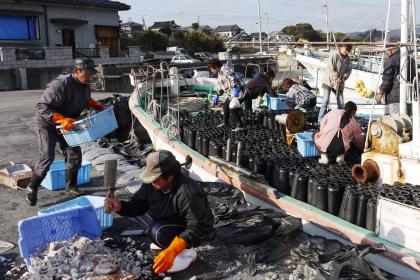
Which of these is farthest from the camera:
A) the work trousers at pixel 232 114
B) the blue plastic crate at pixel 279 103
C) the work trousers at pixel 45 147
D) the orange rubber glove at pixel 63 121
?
the blue plastic crate at pixel 279 103

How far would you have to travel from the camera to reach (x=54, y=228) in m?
3.99

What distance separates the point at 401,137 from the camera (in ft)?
15.9

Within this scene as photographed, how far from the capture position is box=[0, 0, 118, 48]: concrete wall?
26991 mm

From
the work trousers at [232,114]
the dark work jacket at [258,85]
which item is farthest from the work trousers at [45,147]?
the dark work jacket at [258,85]

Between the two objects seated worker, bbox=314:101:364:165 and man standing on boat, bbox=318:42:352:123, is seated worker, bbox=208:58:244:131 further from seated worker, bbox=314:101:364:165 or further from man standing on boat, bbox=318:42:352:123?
seated worker, bbox=314:101:364:165

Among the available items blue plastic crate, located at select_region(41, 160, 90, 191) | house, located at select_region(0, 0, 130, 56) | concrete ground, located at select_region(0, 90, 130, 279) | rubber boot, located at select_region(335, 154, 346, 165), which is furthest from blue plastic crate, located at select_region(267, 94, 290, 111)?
house, located at select_region(0, 0, 130, 56)

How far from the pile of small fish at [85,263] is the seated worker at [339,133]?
277cm

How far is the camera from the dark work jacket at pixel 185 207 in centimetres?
358

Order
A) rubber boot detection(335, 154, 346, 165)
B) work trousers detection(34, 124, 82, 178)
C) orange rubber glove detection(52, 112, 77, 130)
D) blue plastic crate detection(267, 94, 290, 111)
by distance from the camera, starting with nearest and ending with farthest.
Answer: orange rubber glove detection(52, 112, 77, 130)
work trousers detection(34, 124, 82, 178)
rubber boot detection(335, 154, 346, 165)
blue plastic crate detection(267, 94, 290, 111)

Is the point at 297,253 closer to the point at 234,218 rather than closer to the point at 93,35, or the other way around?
the point at 234,218

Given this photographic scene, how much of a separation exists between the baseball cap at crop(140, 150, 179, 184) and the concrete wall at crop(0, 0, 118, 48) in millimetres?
26041

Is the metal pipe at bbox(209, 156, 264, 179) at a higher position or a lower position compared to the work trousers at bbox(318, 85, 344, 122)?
lower

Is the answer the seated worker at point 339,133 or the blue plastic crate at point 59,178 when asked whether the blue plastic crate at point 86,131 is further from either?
the seated worker at point 339,133

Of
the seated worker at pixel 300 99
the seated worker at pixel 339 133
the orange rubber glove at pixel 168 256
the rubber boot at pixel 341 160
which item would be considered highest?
the seated worker at pixel 300 99
